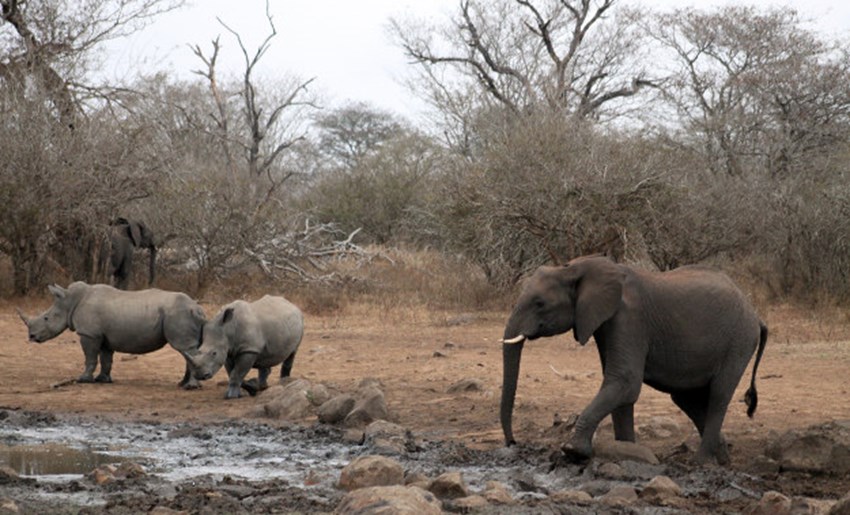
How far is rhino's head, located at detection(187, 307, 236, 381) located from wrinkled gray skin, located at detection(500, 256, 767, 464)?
410 cm

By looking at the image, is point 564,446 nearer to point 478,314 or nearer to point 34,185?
point 478,314

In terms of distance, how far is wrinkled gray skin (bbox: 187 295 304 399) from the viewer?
1207cm

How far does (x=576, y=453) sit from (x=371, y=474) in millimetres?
1401

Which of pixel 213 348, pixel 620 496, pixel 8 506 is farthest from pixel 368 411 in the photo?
pixel 8 506

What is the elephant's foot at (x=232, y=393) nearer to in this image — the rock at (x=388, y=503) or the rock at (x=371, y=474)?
the rock at (x=371, y=474)

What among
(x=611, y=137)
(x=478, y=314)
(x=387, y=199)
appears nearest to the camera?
(x=478, y=314)

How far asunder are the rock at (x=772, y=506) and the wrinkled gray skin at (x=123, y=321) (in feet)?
23.4

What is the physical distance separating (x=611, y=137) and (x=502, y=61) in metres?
15.4

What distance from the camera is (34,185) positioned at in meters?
20.0

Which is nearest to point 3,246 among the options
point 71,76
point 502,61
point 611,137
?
point 71,76

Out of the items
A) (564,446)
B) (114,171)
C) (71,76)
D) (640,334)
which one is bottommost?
(564,446)

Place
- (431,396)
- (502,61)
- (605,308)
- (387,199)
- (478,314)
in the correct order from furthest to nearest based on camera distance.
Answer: (502,61), (387,199), (478,314), (431,396), (605,308)

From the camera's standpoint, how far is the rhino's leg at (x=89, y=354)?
43.0 feet

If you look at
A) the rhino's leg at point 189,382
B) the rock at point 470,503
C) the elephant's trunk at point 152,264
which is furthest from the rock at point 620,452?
the elephant's trunk at point 152,264
